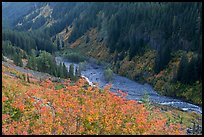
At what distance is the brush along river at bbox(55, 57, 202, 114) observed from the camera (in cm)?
8674

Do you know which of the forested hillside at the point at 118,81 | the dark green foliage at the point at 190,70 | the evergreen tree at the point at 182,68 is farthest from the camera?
the evergreen tree at the point at 182,68

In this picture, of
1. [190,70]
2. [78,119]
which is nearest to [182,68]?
[190,70]

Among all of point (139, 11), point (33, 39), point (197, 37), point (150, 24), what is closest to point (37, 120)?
point (197, 37)

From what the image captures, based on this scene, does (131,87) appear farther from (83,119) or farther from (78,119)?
(83,119)

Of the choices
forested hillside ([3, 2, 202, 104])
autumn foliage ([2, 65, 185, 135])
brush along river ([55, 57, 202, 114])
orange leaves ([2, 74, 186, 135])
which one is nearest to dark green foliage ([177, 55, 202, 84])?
forested hillside ([3, 2, 202, 104])

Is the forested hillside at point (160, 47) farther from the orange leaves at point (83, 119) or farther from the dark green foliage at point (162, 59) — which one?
the orange leaves at point (83, 119)

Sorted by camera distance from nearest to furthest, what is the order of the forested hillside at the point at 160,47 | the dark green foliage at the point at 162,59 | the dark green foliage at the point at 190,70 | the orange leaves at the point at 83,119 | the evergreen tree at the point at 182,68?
the orange leaves at the point at 83,119 → the dark green foliage at the point at 190,70 → the forested hillside at the point at 160,47 → the evergreen tree at the point at 182,68 → the dark green foliage at the point at 162,59

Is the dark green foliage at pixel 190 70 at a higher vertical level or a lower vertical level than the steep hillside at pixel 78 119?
lower


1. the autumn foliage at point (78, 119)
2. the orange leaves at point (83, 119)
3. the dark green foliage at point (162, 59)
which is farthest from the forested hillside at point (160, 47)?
the orange leaves at point (83, 119)

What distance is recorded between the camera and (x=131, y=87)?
354 feet

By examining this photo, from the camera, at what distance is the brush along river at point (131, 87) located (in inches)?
3415

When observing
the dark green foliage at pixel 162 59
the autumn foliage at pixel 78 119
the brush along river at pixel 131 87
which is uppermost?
the autumn foliage at pixel 78 119

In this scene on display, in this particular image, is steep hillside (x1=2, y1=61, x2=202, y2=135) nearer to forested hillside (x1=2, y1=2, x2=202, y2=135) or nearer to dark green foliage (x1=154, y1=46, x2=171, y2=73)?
forested hillside (x1=2, y1=2, x2=202, y2=135)

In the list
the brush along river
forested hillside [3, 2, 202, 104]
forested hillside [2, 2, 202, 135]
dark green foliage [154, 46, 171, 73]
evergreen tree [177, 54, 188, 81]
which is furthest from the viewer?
dark green foliage [154, 46, 171, 73]
